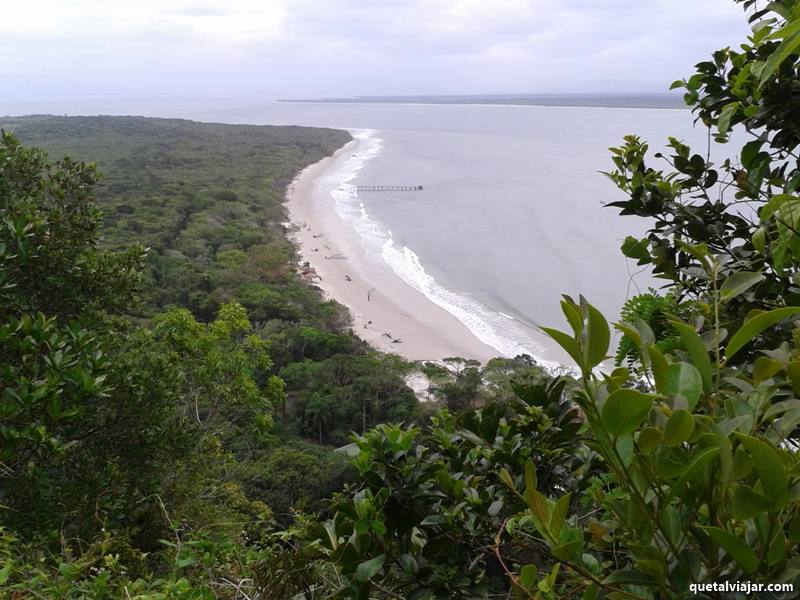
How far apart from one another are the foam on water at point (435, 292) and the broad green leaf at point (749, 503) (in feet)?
46.6

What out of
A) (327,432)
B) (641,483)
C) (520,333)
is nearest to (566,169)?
(520,333)

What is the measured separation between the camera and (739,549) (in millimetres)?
638

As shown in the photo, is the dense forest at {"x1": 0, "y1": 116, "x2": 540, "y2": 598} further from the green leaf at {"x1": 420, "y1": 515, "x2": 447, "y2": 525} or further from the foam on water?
the foam on water

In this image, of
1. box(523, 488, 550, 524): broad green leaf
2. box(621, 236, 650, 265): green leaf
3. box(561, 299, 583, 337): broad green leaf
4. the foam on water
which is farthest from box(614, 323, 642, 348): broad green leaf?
the foam on water

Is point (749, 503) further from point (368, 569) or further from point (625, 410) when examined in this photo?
point (368, 569)

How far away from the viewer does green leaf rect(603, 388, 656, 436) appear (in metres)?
0.58

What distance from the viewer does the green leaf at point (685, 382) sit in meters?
0.66

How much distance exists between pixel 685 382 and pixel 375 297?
1968cm

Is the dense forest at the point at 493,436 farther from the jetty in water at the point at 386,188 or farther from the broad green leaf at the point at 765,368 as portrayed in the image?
the jetty in water at the point at 386,188

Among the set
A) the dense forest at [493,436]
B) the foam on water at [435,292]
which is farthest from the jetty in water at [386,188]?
the dense forest at [493,436]

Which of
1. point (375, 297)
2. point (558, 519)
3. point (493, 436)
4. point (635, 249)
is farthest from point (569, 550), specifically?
point (375, 297)

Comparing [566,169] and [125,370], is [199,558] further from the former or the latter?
[566,169]

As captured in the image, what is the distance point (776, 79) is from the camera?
1646mm

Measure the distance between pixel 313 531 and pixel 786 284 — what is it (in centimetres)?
118
